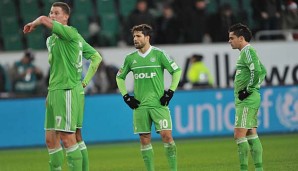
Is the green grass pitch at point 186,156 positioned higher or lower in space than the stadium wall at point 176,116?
lower

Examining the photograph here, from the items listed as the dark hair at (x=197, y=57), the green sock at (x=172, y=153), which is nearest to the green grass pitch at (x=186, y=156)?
the green sock at (x=172, y=153)

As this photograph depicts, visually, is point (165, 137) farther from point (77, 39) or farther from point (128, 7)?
point (128, 7)

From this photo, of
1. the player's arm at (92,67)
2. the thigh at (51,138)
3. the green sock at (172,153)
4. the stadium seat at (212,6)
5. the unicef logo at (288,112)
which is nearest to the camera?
the thigh at (51,138)

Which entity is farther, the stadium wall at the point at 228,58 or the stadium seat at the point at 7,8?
the stadium seat at the point at 7,8

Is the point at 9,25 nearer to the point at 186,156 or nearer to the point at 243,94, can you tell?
the point at 186,156

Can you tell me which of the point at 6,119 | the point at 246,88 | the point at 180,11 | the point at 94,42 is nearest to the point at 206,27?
the point at 180,11

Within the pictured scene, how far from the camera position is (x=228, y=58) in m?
22.5

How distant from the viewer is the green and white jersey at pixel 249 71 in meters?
11.7

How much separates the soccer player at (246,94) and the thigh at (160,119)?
0.97 meters

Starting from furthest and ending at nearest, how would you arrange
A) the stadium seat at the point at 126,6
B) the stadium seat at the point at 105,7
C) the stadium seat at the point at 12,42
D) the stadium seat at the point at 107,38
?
1. the stadium seat at the point at 126,6
2. the stadium seat at the point at 105,7
3. the stadium seat at the point at 12,42
4. the stadium seat at the point at 107,38

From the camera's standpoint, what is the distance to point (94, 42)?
2181 cm

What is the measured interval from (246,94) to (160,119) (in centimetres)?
124

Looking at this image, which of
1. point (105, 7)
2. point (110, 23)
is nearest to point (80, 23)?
point (110, 23)

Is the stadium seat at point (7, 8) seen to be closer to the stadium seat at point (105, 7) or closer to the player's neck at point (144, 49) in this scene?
the stadium seat at point (105, 7)
